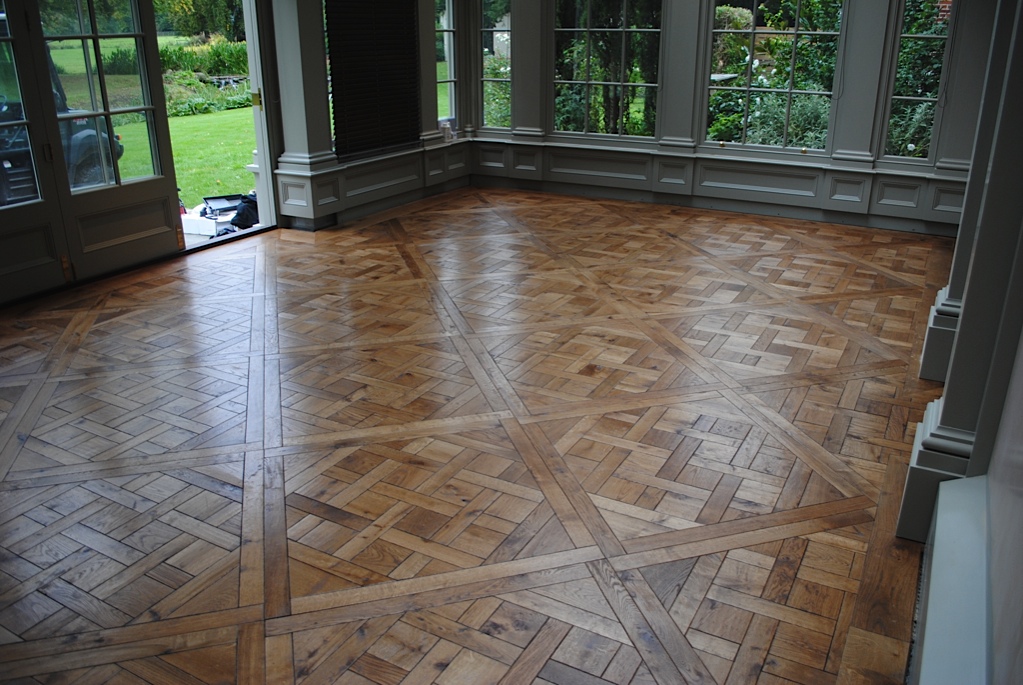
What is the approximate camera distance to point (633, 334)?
4613mm

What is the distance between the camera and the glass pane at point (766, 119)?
7230mm

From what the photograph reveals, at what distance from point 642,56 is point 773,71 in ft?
3.84

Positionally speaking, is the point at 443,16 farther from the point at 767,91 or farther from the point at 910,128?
the point at 910,128

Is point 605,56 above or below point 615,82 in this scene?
above

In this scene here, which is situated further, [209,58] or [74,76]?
[209,58]

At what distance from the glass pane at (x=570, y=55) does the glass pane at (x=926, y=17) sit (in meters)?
2.74

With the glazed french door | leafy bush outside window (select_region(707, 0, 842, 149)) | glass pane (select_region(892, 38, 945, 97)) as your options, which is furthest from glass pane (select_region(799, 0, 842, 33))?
the glazed french door

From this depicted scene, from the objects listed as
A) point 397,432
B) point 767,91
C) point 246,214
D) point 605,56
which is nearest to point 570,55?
point 605,56

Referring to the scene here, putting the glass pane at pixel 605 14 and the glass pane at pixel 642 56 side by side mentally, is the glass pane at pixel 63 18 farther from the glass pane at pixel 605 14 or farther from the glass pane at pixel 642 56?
the glass pane at pixel 642 56

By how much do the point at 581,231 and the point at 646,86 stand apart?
1.78 metres

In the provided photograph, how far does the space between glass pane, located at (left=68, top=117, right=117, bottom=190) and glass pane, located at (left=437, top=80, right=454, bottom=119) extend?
3.34 meters

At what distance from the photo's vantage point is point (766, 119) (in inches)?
288

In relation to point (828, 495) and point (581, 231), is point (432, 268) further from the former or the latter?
Answer: point (828, 495)

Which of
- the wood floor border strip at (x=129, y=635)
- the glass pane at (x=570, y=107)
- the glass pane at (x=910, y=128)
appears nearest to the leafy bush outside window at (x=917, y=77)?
the glass pane at (x=910, y=128)
